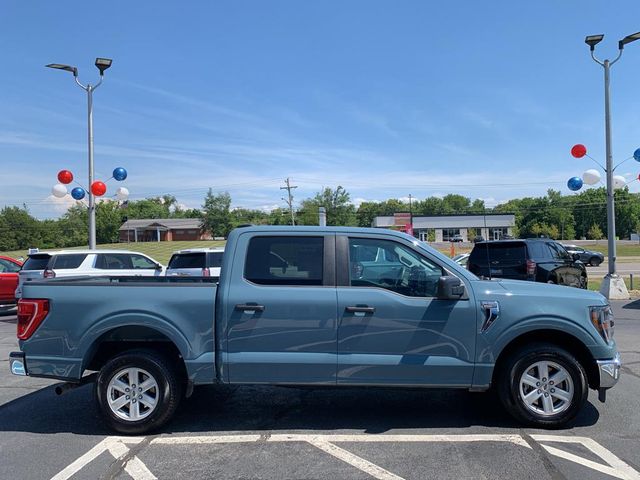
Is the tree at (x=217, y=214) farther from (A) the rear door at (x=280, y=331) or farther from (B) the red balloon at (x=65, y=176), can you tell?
(A) the rear door at (x=280, y=331)

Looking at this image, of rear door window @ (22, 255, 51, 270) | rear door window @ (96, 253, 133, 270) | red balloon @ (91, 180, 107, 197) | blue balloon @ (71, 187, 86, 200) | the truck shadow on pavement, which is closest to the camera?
the truck shadow on pavement

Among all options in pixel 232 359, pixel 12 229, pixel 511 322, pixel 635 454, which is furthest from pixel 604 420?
pixel 12 229

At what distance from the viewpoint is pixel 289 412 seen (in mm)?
5238

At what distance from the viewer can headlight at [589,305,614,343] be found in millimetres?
4617

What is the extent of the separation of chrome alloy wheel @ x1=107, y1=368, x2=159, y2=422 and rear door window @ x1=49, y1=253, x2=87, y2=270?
33.6ft

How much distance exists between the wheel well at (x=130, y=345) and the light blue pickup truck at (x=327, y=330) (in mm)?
23

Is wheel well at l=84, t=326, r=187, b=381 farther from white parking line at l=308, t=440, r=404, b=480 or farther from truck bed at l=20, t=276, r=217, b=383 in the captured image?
white parking line at l=308, t=440, r=404, b=480

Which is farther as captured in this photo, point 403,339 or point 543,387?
point 543,387

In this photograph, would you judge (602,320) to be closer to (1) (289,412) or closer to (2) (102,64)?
(1) (289,412)

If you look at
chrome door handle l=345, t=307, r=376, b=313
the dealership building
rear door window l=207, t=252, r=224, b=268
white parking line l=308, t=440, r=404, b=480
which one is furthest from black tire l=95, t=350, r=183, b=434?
the dealership building

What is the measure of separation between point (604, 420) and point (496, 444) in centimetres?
141

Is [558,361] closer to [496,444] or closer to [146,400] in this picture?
[496,444]

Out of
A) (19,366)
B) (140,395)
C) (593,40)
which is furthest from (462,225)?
(19,366)

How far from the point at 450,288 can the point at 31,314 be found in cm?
380
